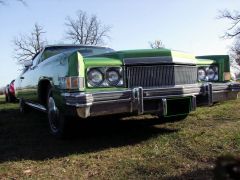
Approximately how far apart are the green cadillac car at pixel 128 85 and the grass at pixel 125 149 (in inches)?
16.1

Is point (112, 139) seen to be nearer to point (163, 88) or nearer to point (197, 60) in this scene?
point (163, 88)

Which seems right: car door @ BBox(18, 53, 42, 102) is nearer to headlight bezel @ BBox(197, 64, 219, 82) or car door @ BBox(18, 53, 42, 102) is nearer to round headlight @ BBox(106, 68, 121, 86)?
round headlight @ BBox(106, 68, 121, 86)

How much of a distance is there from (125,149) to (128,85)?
0.83 meters

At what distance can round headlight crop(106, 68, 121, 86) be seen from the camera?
207 inches

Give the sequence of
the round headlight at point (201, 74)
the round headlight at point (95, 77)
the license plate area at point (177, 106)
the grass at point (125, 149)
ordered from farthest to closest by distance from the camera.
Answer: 1. the round headlight at point (201, 74)
2. the license plate area at point (177, 106)
3. the round headlight at point (95, 77)
4. the grass at point (125, 149)

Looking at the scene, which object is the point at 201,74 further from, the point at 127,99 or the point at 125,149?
the point at 125,149

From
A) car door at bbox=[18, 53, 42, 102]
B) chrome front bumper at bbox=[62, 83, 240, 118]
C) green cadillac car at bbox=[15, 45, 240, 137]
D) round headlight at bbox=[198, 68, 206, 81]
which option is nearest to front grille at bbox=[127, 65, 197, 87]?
green cadillac car at bbox=[15, 45, 240, 137]

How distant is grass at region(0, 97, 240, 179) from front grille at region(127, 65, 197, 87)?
763 mm

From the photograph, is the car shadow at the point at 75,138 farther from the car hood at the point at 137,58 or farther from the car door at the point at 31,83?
the car hood at the point at 137,58

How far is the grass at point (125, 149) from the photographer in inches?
163

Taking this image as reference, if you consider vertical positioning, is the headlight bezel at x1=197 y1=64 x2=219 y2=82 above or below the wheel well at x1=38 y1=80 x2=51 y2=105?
above

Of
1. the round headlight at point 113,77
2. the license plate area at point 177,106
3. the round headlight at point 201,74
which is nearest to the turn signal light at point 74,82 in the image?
the round headlight at point 113,77

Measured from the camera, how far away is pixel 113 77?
17.3 feet

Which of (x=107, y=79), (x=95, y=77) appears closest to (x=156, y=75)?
(x=107, y=79)
